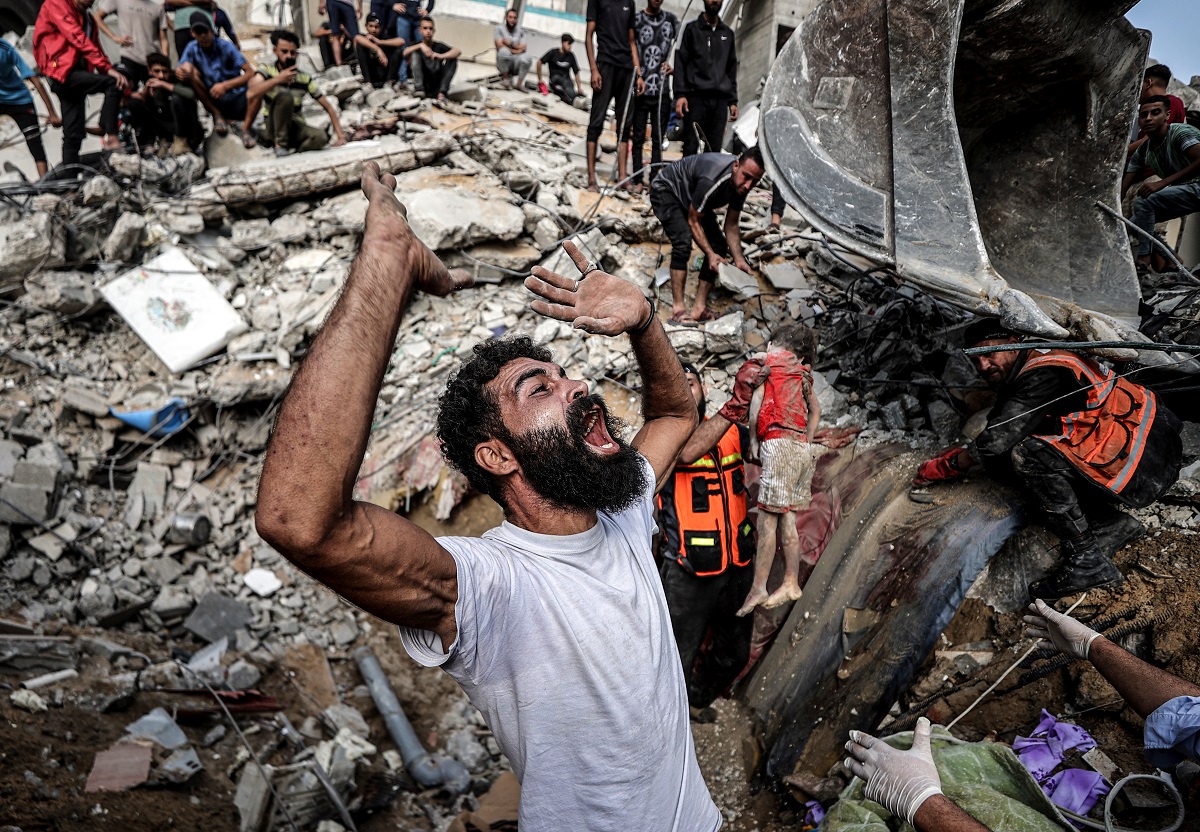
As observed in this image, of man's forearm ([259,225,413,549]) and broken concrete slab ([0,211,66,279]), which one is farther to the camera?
broken concrete slab ([0,211,66,279])

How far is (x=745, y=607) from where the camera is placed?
11.7 ft

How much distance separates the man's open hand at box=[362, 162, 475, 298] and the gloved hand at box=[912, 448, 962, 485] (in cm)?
289

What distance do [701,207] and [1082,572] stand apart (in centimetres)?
354

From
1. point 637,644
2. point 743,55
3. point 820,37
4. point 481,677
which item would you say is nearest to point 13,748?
point 481,677

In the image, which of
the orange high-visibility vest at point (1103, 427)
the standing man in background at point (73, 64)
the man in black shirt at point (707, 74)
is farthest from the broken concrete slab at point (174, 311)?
the orange high-visibility vest at point (1103, 427)

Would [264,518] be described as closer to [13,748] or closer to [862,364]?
[13,748]

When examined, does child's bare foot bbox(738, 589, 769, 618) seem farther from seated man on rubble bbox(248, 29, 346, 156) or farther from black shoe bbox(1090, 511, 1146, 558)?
seated man on rubble bbox(248, 29, 346, 156)

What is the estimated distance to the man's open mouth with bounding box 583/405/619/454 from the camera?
1612mm

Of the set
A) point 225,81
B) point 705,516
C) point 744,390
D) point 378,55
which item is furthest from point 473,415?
point 378,55

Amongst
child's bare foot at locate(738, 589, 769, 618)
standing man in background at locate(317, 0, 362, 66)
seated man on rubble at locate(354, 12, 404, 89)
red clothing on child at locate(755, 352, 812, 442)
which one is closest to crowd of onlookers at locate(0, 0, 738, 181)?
seated man on rubble at locate(354, 12, 404, 89)

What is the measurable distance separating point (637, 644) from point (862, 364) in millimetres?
3691

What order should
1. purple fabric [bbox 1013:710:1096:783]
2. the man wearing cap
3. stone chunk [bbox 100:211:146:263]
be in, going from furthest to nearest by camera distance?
the man wearing cap < stone chunk [bbox 100:211:146:263] < purple fabric [bbox 1013:710:1096:783]

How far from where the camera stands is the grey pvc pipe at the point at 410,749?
3953 mm

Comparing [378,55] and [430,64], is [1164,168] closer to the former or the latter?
[430,64]
